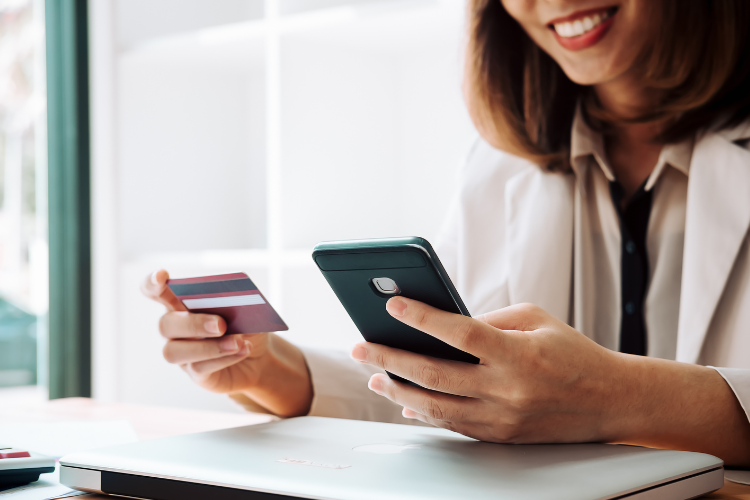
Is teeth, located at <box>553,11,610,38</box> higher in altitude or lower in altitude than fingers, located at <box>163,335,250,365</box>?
higher

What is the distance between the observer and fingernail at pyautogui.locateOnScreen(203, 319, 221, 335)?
2.57 feet

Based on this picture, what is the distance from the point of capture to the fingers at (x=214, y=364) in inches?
33.0

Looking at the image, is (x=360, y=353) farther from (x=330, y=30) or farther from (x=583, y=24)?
(x=330, y=30)

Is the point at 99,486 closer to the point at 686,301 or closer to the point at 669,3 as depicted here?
the point at 686,301

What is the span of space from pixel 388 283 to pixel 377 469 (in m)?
0.13

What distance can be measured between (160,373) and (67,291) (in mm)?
337

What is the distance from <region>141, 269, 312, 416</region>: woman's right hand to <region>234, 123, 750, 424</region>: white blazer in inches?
1.1

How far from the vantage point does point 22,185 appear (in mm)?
2061

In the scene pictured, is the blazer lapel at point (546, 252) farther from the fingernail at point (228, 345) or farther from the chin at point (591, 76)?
the fingernail at point (228, 345)

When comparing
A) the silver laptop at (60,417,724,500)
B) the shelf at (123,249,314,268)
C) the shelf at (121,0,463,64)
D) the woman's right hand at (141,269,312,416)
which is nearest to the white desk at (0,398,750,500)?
the woman's right hand at (141,269,312,416)

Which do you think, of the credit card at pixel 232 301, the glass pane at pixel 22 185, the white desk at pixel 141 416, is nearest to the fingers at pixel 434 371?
the credit card at pixel 232 301

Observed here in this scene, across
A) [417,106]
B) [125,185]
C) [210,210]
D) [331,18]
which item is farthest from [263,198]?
[331,18]

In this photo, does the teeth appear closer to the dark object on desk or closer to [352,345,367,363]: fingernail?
[352,345,367,363]: fingernail

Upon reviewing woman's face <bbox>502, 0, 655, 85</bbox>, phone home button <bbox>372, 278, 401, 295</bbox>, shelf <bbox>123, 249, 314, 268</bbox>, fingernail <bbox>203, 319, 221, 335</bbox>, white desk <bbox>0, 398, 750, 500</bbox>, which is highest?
woman's face <bbox>502, 0, 655, 85</bbox>
